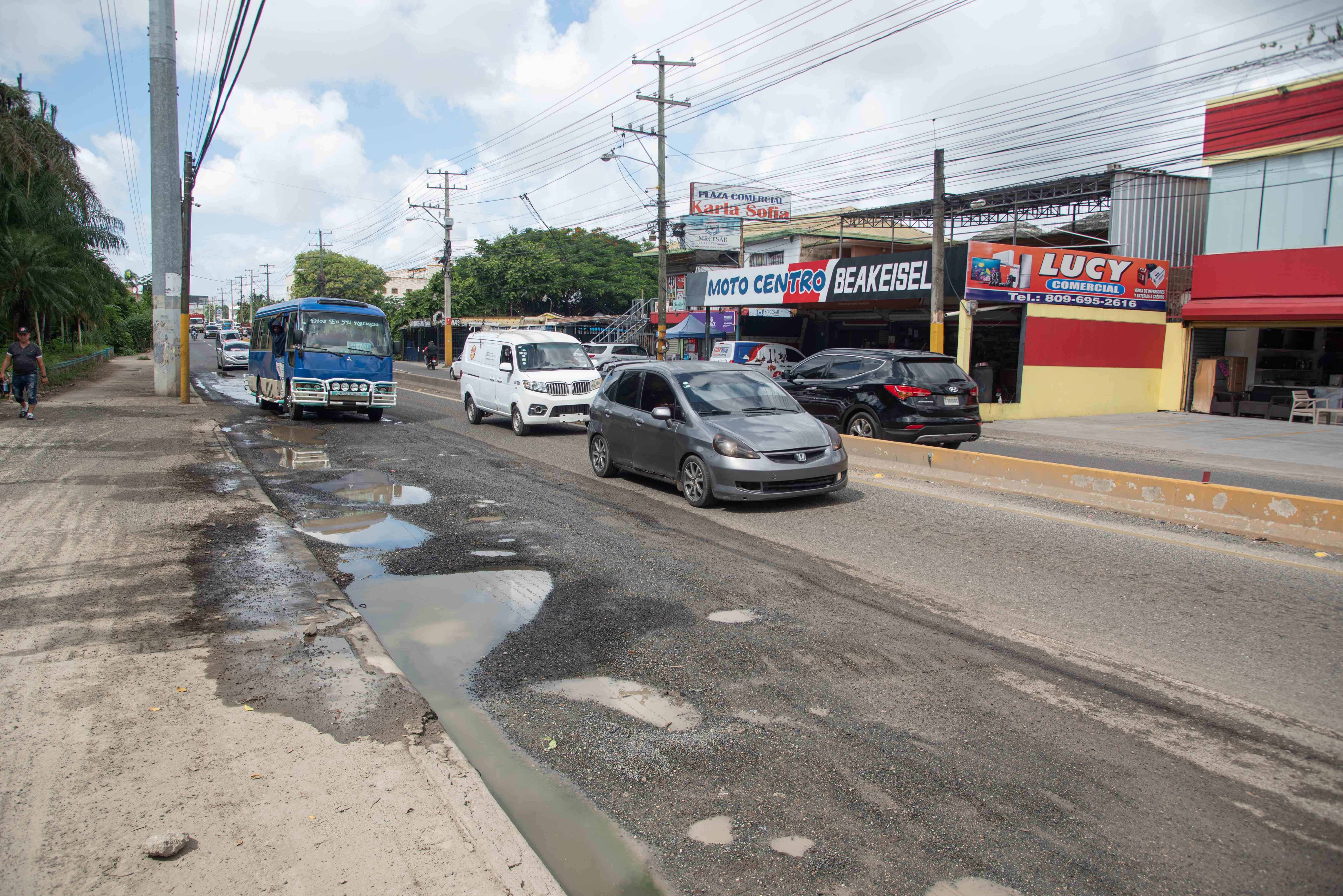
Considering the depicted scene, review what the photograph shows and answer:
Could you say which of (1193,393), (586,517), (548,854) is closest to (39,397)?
(586,517)

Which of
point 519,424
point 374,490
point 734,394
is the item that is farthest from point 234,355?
point 734,394

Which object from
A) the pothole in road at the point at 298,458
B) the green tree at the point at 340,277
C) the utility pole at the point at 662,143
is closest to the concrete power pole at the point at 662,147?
the utility pole at the point at 662,143

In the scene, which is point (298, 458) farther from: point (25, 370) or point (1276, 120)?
point (1276, 120)

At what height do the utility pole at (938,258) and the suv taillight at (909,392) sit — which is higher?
the utility pole at (938,258)

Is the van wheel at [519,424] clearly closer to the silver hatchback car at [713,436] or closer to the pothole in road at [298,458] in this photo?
the pothole in road at [298,458]

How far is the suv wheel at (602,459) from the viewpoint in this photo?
11555 mm

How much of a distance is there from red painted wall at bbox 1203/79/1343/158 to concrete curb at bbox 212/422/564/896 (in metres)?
24.2

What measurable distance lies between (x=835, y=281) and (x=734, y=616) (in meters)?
21.7

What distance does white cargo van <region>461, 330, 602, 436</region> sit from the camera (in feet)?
54.1

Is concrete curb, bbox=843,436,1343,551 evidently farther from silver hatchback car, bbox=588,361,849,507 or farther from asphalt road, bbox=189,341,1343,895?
silver hatchback car, bbox=588,361,849,507

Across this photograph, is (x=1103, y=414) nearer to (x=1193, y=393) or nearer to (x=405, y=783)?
(x=1193, y=393)

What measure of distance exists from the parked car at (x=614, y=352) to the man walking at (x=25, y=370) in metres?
18.2

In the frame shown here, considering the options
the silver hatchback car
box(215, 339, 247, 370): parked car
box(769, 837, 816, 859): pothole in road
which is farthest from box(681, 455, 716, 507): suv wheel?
box(215, 339, 247, 370): parked car

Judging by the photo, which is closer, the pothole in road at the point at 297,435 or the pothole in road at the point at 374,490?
the pothole in road at the point at 374,490
